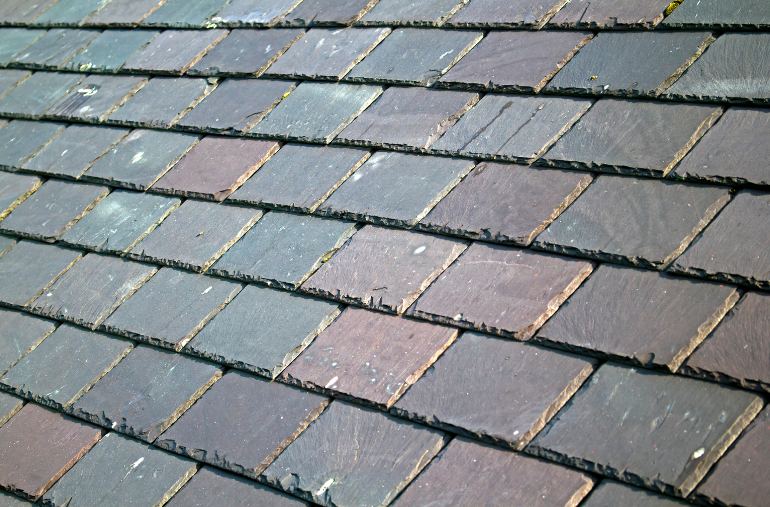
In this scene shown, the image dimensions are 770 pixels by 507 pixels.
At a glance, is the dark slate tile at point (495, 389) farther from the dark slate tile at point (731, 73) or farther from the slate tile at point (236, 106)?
the slate tile at point (236, 106)

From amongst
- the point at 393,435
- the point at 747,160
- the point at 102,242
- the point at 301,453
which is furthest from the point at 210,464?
the point at 747,160

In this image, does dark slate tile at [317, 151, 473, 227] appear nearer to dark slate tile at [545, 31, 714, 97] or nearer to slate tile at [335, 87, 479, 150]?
slate tile at [335, 87, 479, 150]

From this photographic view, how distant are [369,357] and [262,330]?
41 cm

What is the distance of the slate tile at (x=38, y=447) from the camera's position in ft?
7.03

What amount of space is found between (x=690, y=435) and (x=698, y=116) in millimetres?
960

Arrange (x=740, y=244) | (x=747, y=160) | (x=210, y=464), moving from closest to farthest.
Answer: (x=740, y=244) < (x=747, y=160) < (x=210, y=464)

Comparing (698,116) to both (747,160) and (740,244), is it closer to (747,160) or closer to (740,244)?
(747,160)

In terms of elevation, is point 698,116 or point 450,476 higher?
point 698,116

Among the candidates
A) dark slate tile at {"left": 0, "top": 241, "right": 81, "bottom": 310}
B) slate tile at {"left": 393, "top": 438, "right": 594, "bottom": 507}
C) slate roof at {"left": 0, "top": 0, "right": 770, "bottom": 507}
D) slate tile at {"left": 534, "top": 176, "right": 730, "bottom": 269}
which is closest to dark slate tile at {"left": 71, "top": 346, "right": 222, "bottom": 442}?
slate roof at {"left": 0, "top": 0, "right": 770, "bottom": 507}

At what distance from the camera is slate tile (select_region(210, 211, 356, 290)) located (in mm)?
2199

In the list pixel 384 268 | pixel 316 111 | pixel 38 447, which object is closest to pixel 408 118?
pixel 316 111

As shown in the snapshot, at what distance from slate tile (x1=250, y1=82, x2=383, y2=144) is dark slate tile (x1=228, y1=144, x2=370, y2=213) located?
63 millimetres

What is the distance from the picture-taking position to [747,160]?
1.77 meters

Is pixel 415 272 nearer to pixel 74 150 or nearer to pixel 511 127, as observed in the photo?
pixel 511 127
